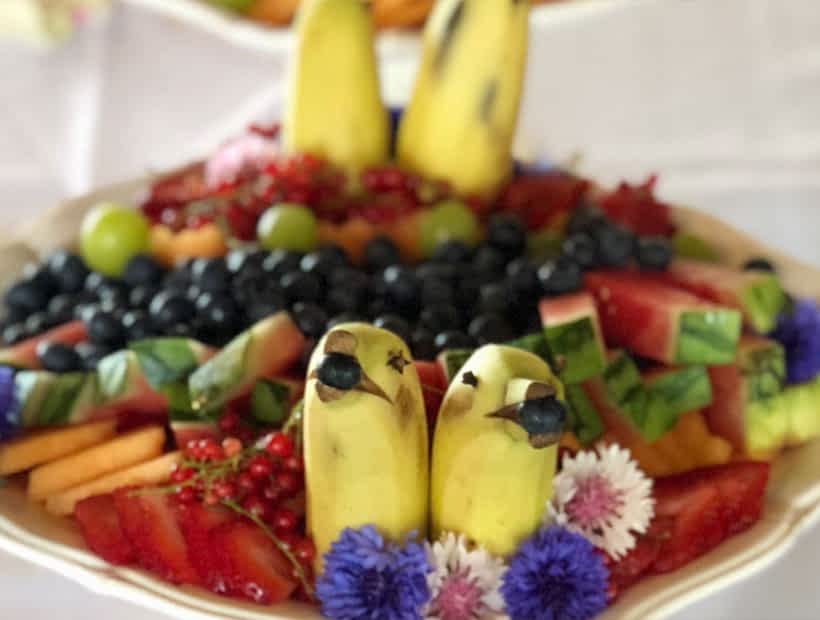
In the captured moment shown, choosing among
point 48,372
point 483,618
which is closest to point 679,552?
point 483,618

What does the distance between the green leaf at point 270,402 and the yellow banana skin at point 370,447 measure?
0.14 m

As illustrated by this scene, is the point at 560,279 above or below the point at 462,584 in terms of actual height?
→ above

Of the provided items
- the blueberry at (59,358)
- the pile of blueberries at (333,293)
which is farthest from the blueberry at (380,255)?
the blueberry at (59,358)

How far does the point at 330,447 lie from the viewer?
0.68 meters

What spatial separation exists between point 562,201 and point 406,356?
0.60 m

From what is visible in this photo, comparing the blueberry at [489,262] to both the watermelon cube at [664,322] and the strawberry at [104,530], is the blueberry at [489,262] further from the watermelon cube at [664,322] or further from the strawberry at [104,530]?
the strawberry at [104,530]

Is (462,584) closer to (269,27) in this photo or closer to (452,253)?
(452,253)

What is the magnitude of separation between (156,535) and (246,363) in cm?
18

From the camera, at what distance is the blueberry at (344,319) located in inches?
36.6

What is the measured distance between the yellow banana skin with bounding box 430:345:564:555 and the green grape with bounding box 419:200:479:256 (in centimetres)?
47

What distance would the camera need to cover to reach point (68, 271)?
3.73 ft

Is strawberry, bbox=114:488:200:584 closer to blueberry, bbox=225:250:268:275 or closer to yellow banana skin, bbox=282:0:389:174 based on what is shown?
blueberry, bbox=225:250:268:275

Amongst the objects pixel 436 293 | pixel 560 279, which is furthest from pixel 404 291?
pixel 560 279

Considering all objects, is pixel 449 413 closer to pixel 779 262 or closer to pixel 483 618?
pixel 483 618
